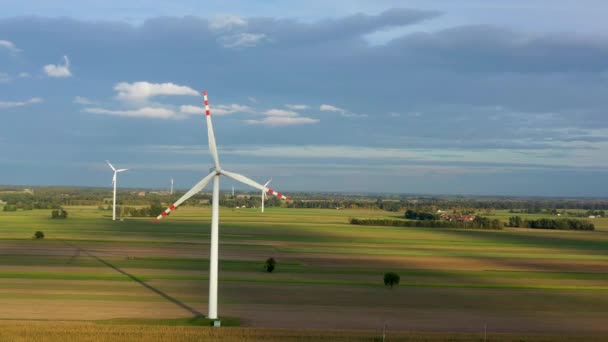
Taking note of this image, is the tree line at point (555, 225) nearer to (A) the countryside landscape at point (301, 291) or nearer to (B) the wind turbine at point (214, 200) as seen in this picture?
(A) the countryside landscape at point (301, 291)

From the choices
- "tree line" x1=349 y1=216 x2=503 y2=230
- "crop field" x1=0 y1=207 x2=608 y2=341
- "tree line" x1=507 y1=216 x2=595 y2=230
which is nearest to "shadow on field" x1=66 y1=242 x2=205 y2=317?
"crop field" x1=0 y1=207 x2=608 y2=341

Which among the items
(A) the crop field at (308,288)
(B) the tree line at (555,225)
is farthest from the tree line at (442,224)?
(A) the crop field at (308,288)

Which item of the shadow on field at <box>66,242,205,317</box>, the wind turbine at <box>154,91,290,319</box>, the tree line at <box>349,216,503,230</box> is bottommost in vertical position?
the shadow on field at <box>66,242,205,317</box>

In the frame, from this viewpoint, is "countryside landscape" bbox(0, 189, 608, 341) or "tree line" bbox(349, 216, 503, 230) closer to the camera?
"countryside landscape" bbox(0, 189, 608, 341)

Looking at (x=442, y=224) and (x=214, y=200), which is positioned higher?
(x=214, y=200)

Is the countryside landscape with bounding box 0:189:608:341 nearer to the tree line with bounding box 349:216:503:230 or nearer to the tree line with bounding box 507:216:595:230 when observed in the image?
the tree line with bounding box 349:216:503:230

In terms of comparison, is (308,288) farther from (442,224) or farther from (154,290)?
(442,224)

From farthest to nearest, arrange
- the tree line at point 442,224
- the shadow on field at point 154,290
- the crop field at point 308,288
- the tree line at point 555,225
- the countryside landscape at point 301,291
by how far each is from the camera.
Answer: the tree line at point 555,225 < the tree line at point 442,224 < the shadow on field at point 154,290 < the crop field at point 308,288 < the countryside landscape at point 301,291

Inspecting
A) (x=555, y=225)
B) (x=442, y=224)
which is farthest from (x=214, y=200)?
(x=555, y=225)

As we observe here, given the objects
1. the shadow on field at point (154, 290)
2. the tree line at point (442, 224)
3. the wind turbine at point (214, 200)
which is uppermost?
the wind turbine at point (214, 200)

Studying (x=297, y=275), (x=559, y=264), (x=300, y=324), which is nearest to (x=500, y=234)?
(x=559, y=264)
